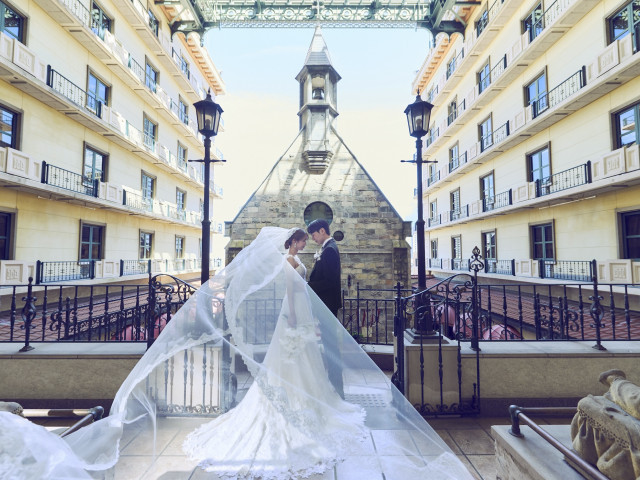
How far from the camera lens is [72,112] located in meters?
13.5

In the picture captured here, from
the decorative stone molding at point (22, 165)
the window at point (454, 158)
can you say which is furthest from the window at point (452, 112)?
the decorative stone molding at point (22, 165)

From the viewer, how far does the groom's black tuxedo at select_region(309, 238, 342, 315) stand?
4379mm

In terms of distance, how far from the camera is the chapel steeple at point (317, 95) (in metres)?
15.4

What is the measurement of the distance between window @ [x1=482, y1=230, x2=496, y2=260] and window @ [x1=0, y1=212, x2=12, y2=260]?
Answer: 2391 centimetres

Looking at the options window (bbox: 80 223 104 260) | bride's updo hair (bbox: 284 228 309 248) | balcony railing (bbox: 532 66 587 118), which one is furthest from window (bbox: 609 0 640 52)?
window (bbox: 80 223 104 260)

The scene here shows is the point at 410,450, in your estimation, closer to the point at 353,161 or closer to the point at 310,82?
the point at 353,161

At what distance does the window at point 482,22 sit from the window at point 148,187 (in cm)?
2330

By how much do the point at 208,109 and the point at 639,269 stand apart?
13.9 meters

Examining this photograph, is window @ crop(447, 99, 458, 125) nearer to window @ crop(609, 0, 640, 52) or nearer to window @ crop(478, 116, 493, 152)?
window @ crop(478, 116, 493, 152)

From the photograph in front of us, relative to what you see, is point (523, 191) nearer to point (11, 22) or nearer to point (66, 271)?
point (66, 271)

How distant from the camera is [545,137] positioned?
608 inches

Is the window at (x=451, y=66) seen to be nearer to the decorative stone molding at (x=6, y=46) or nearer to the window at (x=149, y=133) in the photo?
the window at (x=149, y=133)

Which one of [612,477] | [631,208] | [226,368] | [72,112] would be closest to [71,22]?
[72,112]

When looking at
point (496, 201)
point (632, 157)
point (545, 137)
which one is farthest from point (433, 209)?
point (632, 157)
